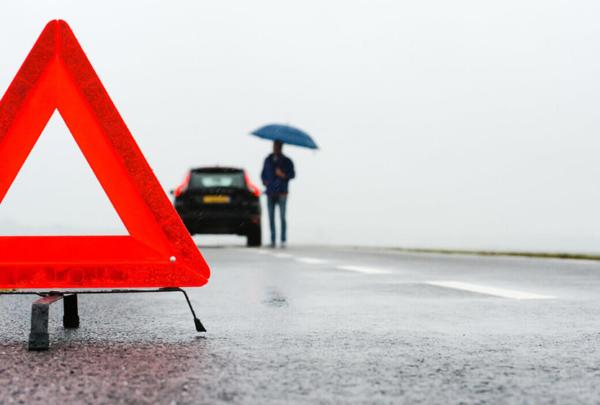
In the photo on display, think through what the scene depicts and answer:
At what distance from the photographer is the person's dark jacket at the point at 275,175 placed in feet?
71.3

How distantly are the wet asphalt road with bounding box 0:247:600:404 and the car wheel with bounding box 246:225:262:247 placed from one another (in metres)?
14.9

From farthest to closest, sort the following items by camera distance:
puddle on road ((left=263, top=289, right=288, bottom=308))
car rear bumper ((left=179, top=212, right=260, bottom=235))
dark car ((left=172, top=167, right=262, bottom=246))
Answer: dark car ((left=172, top=167, right=262, bottom=246))
car rear bumper ((left=179, top=212, right=260, bottom=235))
puddle on road ((left=263, top=289, right=288, bottom=308))

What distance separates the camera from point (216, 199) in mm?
22328

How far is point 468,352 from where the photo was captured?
13.7 ft

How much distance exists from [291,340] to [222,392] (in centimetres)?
140

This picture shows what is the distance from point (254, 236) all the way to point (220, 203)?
1.09m

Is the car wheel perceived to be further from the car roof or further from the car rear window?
the car roof

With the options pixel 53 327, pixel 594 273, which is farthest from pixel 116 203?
pixel 594 273

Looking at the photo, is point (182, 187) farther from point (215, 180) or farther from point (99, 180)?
point (99, 180)

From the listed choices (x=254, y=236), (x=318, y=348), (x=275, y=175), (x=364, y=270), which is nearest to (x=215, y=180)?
(x=254, y=236)

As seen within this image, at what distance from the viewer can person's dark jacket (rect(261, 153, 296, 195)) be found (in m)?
21.7

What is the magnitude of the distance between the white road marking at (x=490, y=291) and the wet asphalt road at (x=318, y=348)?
0.02 metres

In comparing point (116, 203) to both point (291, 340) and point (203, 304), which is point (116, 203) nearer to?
point (291, 340)

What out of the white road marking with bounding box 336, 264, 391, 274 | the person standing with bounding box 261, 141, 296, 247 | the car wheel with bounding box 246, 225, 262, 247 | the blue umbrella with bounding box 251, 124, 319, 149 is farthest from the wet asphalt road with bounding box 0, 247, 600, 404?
the blue umbrella with bounding box 251, 124, 319, 149
